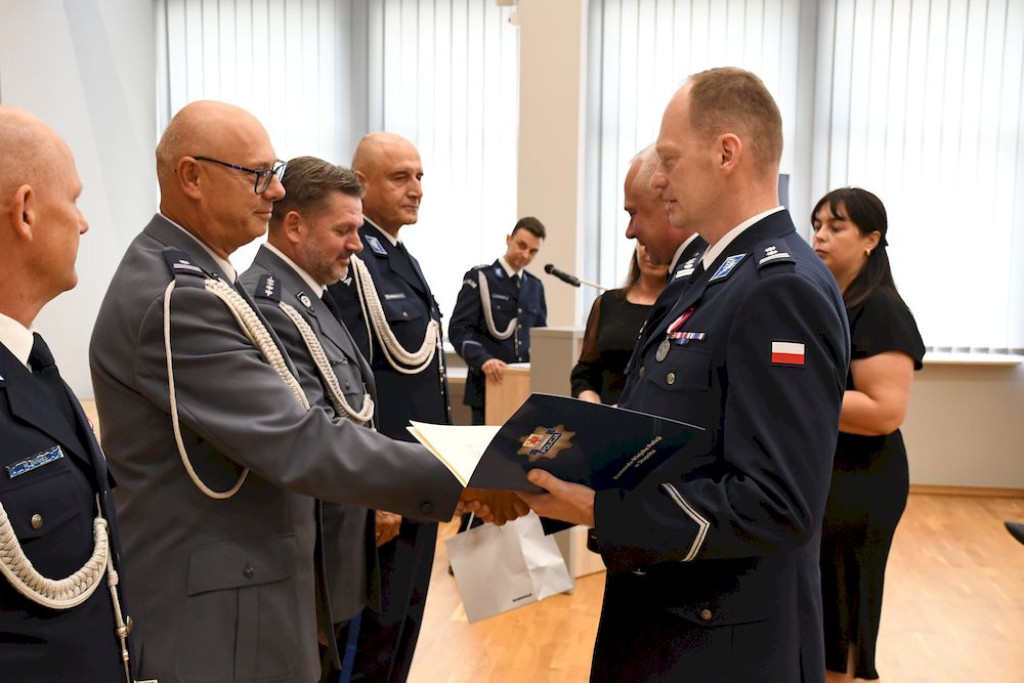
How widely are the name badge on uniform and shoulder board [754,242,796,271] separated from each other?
92cm

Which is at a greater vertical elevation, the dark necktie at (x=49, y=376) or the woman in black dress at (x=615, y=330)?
Result: the dark necktie at (x=49, y=376)

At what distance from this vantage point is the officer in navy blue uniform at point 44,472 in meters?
1.06

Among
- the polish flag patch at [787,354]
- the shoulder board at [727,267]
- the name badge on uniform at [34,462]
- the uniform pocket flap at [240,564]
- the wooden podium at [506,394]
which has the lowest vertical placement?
the wooden podium at [506,394]

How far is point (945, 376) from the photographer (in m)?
6.49

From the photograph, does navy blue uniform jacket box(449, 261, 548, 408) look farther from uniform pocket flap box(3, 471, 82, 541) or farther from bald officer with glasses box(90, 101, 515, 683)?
uniform pocket flap box(3, 471, 82, 541)

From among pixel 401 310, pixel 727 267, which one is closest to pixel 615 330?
pixel 401 310

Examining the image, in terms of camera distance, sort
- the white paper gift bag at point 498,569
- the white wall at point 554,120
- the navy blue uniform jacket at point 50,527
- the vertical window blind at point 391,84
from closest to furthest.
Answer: the navy blue uniform jacket at point 50,527 < the white paper gift bag at point 498,569 < the white wall at point 554,120 < the vertical window blind at point 391,84

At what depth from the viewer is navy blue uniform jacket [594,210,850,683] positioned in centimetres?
121

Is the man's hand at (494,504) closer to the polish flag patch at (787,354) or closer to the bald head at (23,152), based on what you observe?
the polish flag patch at (787,354)

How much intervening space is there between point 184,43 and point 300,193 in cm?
573

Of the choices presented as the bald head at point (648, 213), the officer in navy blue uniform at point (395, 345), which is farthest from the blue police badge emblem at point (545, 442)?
the officer in navy blue uniform at point (395, 345)

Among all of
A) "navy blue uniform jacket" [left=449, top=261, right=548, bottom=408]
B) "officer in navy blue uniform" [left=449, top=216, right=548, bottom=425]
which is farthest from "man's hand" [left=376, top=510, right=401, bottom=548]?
"navy blue uniform jacket" [left=449, top=261, right=548, bottom=408]

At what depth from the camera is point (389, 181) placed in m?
2.91

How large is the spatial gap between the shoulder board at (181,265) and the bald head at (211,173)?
0.36ft
